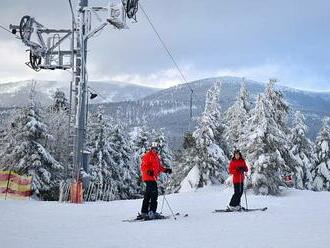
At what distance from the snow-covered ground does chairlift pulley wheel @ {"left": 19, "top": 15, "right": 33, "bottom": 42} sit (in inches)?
468

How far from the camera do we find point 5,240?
30.9 feet

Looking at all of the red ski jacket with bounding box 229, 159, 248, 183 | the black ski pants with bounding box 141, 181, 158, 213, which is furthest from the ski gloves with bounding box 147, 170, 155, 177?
the red ski jacket with bounding box 229, 159, 248, 183

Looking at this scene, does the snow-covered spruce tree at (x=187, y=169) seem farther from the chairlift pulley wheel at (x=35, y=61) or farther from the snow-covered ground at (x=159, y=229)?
the snow-covered ground at (x=159, y=229)

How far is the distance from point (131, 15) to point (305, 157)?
26778 mm

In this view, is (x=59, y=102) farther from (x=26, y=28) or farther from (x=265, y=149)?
(x=265, y=149)

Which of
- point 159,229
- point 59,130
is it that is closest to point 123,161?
point 59,130

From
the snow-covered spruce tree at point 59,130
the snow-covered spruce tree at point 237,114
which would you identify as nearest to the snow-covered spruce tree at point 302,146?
the snow-covered spruce tree at point 237,114

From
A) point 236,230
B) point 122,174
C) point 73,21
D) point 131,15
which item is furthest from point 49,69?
point 122,174

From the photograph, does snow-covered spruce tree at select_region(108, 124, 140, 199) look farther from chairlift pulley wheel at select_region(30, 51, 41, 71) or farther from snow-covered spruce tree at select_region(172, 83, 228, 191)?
chairlift pulley wheel at select_region(30, 51, 41, 71)

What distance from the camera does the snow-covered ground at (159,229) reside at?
9.44 meters

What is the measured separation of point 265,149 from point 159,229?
16987 millimetres

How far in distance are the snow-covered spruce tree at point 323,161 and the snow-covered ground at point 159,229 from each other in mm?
31861

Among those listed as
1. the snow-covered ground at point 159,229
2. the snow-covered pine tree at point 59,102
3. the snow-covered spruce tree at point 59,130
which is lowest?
the snow-covered ground at point 159,229

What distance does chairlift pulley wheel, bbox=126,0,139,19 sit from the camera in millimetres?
24267
